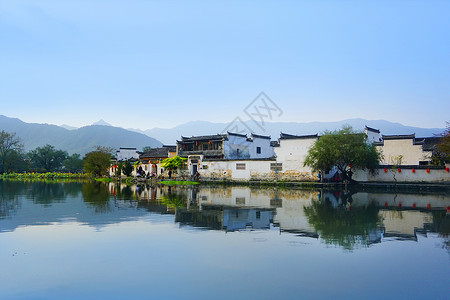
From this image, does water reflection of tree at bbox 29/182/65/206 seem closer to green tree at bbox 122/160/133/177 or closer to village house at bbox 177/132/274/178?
village house at bbox 177/132/274/178

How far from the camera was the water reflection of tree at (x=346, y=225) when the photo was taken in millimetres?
8523

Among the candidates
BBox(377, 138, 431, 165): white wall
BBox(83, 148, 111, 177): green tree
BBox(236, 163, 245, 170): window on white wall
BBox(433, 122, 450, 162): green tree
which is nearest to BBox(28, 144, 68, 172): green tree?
BBox(83, 148, 111, 177): green tree

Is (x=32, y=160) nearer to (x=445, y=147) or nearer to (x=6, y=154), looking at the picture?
→ (x=6, y=154)

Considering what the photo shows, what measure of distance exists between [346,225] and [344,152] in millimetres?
18265

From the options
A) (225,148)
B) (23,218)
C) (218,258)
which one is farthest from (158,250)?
(225,148)

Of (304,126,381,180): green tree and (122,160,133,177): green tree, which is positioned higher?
(304,126,381,180): green tree

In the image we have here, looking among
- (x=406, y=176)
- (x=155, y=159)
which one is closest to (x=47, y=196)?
(x=406, y=176)

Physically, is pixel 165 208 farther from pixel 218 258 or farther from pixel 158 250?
pixel 218 258

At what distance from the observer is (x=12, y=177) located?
57.1 metres

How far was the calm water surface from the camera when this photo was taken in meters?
5.32

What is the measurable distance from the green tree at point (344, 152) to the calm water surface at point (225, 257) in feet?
50.5

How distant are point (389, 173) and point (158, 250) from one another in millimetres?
26470

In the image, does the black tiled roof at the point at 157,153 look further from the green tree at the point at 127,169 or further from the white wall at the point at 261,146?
the white wall at the point at 261,146

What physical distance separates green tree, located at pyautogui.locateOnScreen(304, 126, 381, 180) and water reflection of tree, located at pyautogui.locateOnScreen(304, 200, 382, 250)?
536 inches
